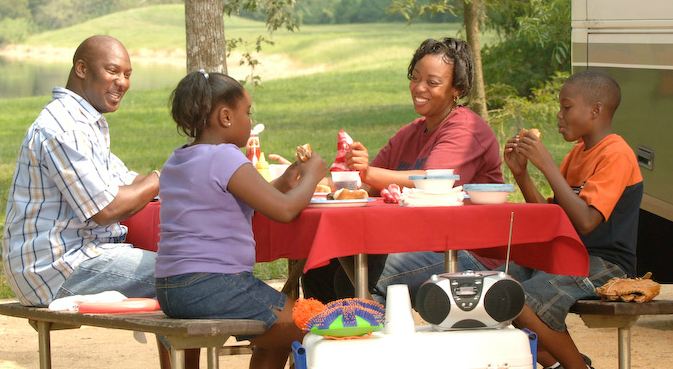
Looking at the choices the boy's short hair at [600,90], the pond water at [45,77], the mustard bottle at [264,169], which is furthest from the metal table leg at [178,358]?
the pond water at [45,77]

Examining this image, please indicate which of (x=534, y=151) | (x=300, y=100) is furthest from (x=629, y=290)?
(x=300, y=100)

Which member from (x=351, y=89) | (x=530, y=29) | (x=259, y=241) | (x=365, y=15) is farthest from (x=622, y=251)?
(x=365, y=15)

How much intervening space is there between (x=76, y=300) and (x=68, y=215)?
36 cm

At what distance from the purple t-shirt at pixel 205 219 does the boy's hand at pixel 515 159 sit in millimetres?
1051

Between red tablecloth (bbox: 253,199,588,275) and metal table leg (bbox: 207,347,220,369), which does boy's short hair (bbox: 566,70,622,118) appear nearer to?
red tablecloth (bbox: 253,199,588,275)

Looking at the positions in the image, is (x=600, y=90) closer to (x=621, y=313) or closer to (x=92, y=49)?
(x=621, y=313)

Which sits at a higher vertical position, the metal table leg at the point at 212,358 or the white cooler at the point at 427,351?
the white cooler at the point at 427,351

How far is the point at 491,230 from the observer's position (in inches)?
175

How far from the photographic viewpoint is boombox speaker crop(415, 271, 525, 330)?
4.24 metres

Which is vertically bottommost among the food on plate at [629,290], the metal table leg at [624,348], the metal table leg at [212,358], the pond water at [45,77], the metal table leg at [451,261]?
the pond water at [45,77]

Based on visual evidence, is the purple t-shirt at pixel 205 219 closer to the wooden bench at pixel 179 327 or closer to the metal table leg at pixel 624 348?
the wooden bench at pixel 179 327

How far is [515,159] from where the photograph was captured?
4832mm

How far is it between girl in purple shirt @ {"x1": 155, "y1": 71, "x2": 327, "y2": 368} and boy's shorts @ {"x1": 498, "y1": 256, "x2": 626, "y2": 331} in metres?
0.91

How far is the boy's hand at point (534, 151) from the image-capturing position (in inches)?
185
